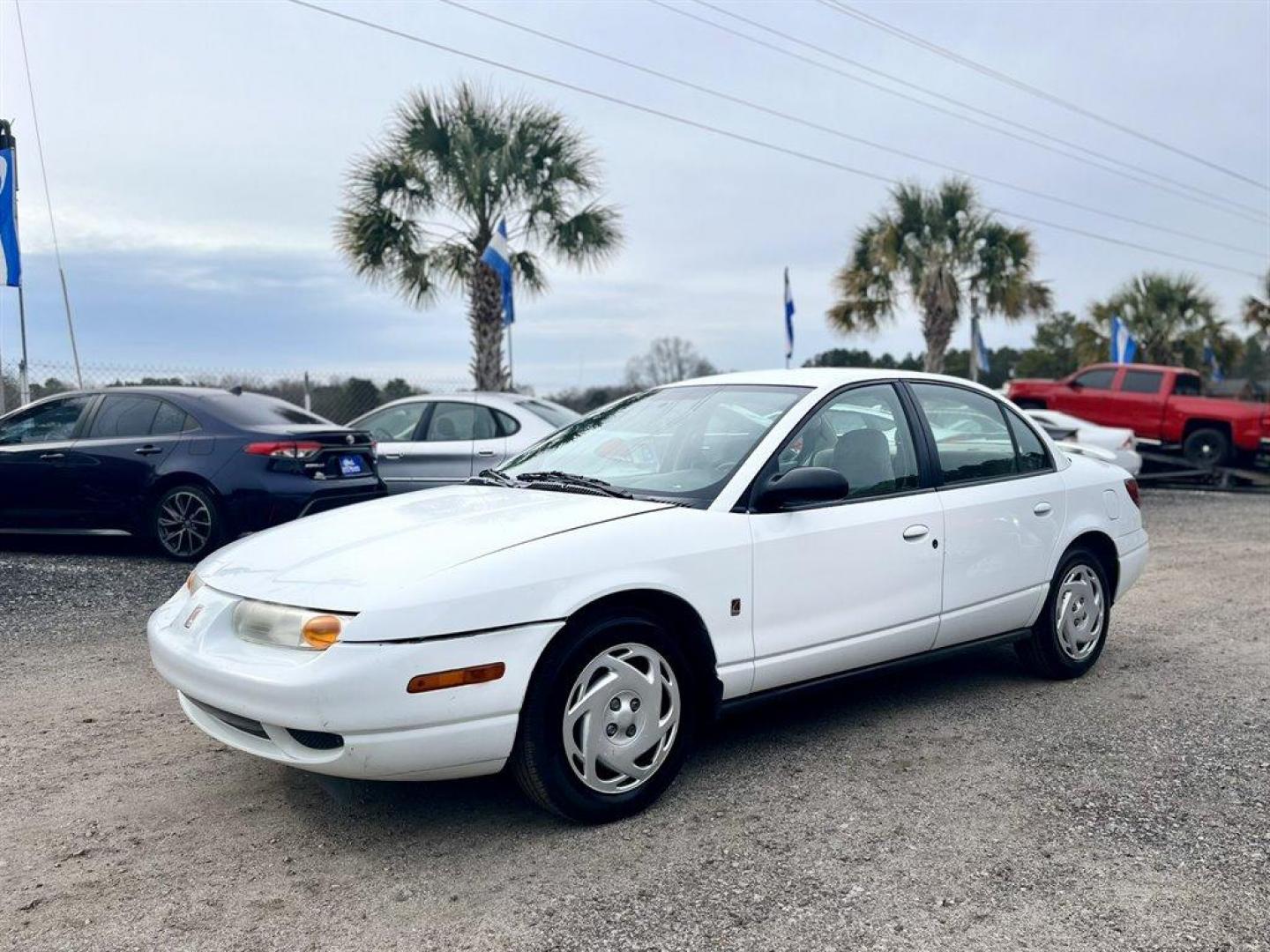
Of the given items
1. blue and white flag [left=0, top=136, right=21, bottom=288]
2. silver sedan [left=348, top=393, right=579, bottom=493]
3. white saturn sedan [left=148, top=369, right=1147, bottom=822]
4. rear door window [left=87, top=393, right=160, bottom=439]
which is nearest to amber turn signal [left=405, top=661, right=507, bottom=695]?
white saturn sedan [left=148, top=369, right=1147, bottom=822]

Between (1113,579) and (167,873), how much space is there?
4619mm

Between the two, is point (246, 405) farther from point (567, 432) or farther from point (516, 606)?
point (516, 606)

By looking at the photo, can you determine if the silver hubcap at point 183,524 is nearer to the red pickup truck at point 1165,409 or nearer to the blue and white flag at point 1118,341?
the red pickup truck at point 1165,409

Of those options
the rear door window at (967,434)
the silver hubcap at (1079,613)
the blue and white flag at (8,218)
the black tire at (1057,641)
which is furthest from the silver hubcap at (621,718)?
the blue and white flag at (8,218)

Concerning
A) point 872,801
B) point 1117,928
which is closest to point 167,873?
point 872,801

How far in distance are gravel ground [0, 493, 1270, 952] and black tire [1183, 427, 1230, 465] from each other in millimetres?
15395

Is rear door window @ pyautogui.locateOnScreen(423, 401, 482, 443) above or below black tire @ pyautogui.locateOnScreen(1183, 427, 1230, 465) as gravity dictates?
above

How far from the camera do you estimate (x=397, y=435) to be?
10.9 meters

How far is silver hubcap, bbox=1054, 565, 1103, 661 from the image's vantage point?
5.35 meters

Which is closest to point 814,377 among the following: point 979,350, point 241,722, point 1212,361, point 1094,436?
point 241,722

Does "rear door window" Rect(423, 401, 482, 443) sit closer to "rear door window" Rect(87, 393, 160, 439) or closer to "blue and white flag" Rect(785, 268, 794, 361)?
"rear door window" Rect(87, 393, 160, 439)

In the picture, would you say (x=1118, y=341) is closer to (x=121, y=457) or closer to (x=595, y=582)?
(x=121, y=457)

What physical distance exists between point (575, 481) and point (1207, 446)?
17992mm

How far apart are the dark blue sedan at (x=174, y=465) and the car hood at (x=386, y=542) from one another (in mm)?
4247
